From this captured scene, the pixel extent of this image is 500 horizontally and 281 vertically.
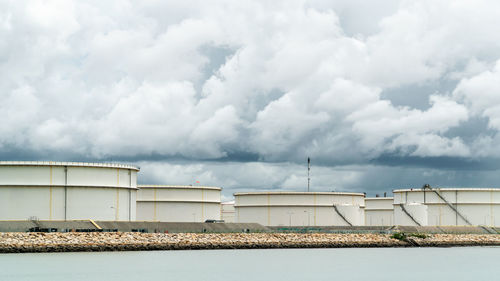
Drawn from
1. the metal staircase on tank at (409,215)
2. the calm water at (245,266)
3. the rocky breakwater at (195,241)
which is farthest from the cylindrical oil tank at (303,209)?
the calm water at (245,266)

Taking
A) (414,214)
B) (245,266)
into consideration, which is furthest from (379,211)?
(245,266)

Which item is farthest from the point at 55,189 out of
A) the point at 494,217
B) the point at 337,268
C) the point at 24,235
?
the point at 494,217

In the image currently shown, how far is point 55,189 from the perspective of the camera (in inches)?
2387

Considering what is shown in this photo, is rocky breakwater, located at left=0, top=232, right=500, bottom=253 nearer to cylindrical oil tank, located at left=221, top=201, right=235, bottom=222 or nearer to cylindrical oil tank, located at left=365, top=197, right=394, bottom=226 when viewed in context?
cylindrical oil tank, located at left=365, top=197, right=394, bottom=226

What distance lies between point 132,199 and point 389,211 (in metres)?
51.3

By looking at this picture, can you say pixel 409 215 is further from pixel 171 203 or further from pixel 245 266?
pixel 245 266

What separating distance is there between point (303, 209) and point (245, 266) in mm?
36103

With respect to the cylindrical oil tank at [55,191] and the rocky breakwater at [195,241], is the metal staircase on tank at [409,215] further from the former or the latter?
the cylindrical oil tank at [55,191]

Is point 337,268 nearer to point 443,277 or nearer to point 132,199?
point 443,277

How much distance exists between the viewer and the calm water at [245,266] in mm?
41969

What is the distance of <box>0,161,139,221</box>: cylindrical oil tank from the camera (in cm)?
6003

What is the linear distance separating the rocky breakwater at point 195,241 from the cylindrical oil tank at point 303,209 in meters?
10.2

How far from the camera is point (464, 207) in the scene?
3410 inches

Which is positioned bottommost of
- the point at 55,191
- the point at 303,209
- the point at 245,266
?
the point at 245,266
